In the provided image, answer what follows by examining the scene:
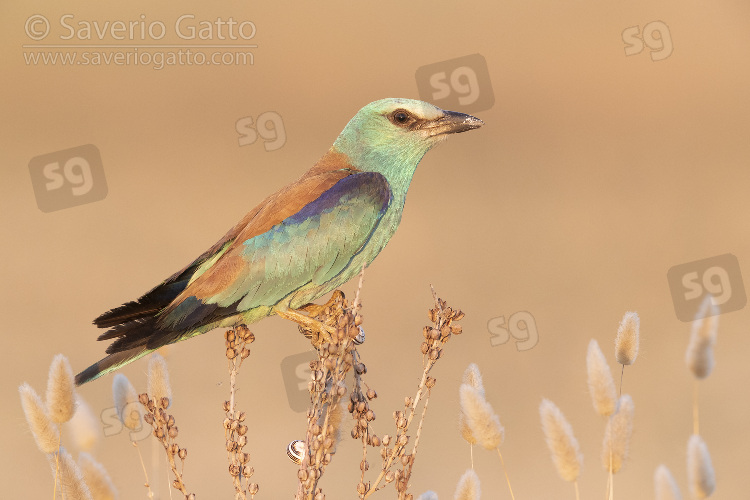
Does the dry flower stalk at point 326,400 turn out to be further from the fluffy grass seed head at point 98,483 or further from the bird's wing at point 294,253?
the fluffy grass seed head at point 98,483

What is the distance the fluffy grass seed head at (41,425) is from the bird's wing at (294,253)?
383mm

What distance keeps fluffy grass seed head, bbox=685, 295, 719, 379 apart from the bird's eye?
100cm

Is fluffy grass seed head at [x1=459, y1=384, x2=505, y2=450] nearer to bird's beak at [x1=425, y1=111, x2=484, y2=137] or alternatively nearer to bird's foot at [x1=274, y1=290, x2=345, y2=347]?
bird's foot at [x1=274, y1=290, x2=345, y2=347]

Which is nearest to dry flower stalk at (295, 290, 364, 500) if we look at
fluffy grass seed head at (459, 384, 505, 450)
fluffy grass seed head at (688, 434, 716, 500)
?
fluffy grass seed head at (459, 384, 505, 450)

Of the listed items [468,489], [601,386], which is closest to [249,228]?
[468,489]

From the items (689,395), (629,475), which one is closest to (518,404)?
(629,475)

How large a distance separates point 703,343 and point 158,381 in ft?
4.71

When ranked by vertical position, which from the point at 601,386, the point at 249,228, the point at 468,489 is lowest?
the point at 468,489

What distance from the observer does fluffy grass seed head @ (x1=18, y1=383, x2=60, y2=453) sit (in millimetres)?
1903

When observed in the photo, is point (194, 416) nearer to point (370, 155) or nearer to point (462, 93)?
point (462, 93)

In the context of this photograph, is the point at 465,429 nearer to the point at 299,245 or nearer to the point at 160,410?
the point at 299,245

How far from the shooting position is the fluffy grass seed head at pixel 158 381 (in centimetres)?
205

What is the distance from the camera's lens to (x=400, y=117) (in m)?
2.48

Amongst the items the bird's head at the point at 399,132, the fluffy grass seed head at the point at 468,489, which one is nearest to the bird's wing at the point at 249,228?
the bird's head at the point at 399,132
